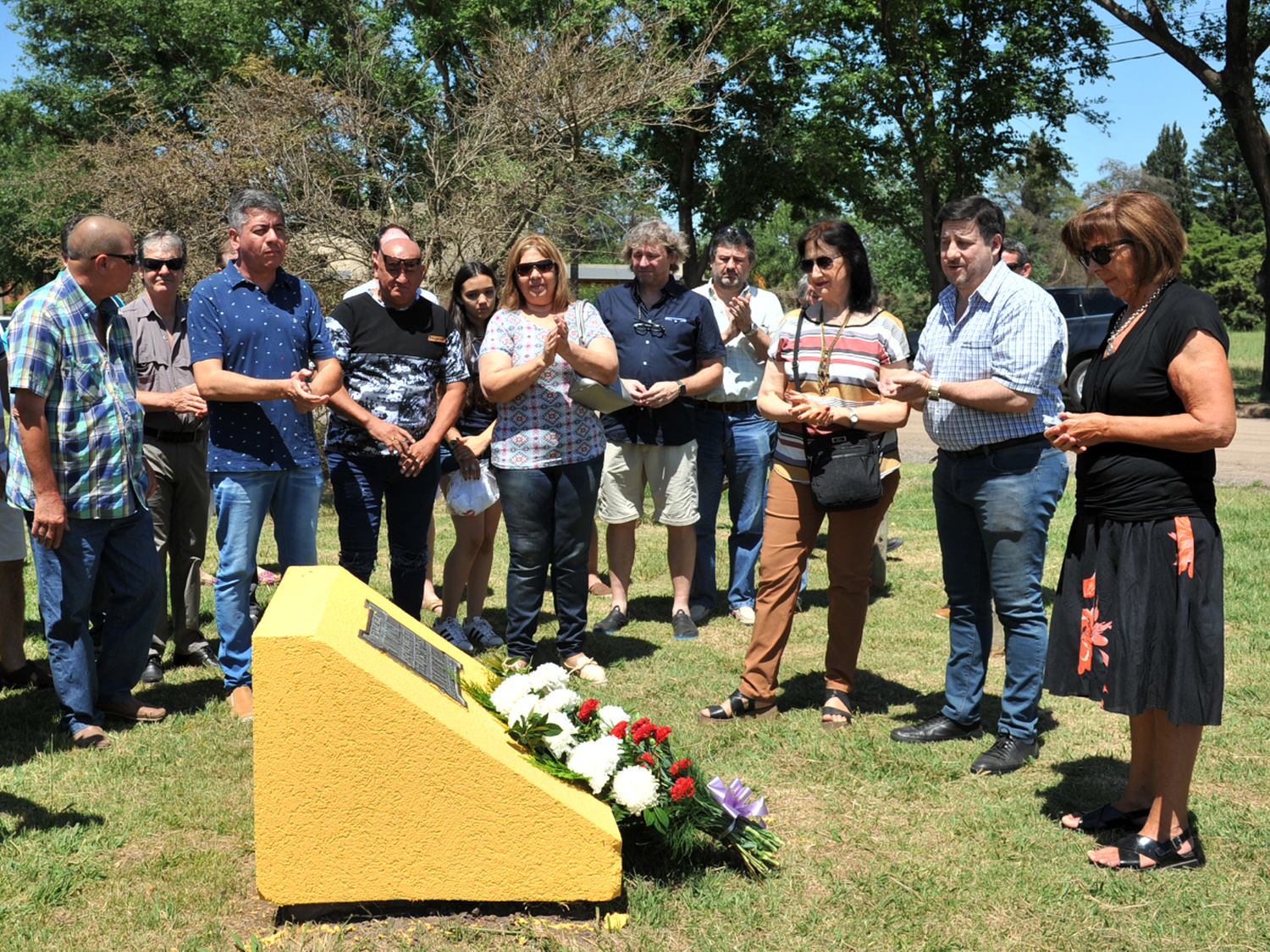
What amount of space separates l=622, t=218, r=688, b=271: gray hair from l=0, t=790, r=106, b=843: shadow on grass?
→ 3865mm

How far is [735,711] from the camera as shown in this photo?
16.4 ft

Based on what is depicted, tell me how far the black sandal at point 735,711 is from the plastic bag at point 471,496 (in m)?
1.79

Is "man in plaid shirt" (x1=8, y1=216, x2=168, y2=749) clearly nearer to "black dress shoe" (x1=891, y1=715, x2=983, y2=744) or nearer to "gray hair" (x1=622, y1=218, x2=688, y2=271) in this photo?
"gray hair" (x1=622, y1=218, x2=688, y2=271)

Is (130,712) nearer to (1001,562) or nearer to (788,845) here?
(788,845)

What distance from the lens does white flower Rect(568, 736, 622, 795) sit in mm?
3342

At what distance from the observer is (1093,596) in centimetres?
369

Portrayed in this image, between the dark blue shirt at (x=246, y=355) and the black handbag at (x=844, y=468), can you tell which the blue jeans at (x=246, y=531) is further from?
the black handbag at (x=844, y=468)

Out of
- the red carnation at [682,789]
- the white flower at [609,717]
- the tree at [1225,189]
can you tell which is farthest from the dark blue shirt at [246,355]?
the tree at [1225,189]

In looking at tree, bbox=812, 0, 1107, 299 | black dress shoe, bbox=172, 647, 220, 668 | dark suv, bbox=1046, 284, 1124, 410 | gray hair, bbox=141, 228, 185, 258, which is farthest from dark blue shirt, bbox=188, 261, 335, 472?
tree, bbox=812, 0, 1107, 299

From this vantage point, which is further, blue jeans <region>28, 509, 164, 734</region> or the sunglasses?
the sunglasses

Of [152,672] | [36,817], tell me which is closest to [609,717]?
[36,817]

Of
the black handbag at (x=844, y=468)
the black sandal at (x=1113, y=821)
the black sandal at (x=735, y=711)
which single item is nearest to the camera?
the black sandal at (x=1113, y=821)

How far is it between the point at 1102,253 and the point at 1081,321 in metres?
18.5

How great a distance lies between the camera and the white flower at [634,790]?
3333 mm
